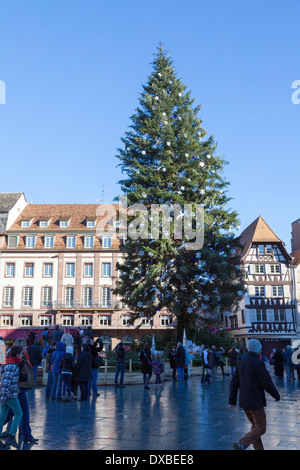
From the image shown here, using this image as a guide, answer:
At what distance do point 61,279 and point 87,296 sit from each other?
11.9 ft

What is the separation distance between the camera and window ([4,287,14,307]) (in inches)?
2101

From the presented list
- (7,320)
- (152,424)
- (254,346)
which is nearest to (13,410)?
(152,424)

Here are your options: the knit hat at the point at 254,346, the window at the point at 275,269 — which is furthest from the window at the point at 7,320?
the knit hat at the point at 254,346

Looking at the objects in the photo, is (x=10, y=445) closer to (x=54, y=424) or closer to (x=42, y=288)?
(x=54, y=424)

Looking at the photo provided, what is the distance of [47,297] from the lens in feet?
175

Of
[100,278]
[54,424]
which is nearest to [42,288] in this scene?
[100,278]

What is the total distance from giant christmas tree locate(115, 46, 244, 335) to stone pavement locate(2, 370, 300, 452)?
10.4m

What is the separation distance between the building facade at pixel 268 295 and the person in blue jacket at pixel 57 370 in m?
40.2

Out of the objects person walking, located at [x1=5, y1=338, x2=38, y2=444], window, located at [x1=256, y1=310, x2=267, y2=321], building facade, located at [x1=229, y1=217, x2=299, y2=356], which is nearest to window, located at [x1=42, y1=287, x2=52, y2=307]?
building facade, located at [x1=229, y1=217, x2=299, y2=356]

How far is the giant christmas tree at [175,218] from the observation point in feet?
80.4

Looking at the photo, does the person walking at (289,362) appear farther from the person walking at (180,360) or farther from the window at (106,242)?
the window at (106,242)

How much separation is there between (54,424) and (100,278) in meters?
44.8

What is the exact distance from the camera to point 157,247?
25172 mm

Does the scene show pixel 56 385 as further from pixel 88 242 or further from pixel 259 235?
pixel 259 235
